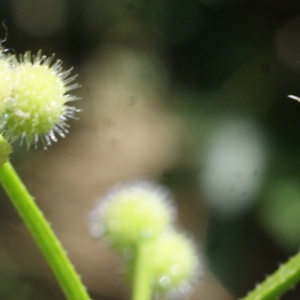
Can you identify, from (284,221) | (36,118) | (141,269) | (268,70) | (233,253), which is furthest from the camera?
(233,253)

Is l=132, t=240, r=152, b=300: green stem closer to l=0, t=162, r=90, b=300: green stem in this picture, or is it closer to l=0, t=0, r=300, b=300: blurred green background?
l=0, t=162, r=90, b=300: green stem

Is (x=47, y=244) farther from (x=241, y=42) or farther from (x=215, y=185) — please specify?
(x=241, y=42)

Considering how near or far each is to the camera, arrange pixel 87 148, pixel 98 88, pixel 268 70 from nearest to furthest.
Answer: pixel 268 70
pixel 98 88
pixel 87 148

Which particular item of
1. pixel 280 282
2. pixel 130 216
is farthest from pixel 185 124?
pixel 280 282

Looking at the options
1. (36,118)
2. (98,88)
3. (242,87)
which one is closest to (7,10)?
(98,88)

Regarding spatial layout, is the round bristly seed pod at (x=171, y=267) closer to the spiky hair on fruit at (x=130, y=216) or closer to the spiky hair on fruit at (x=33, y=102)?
the spiky hair on fruit at (x=130, y=216)
